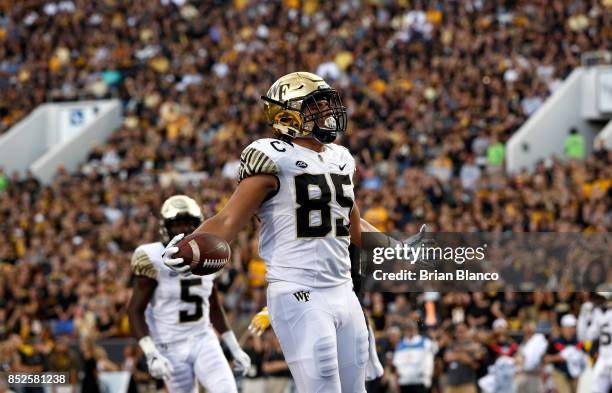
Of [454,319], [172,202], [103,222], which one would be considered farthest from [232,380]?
[103,222]

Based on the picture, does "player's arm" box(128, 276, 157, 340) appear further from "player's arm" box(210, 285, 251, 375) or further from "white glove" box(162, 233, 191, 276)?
"white glove" box(162, 233, 191, 276)

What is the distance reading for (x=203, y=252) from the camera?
4852 millimetres

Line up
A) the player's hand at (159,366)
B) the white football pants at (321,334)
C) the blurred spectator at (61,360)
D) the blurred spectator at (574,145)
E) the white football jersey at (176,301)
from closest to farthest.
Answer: the white football pants at (321,334)
the player's hand at (159,366)
the white football jersey at (176,301)
the blurred spectator at (61,360)
the blurred spectator at (574,145)

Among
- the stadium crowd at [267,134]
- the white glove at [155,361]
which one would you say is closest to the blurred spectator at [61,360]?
the stadium crowd at [267,134]

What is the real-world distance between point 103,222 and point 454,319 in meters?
7.74

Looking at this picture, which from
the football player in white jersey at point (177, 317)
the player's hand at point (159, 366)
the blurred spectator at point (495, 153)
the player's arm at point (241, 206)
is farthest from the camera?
the blurred spectator at point (495, 153)

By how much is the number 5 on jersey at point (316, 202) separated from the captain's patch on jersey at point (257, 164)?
0.13m

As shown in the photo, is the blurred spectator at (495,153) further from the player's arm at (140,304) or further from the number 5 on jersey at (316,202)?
the number 5 on jersey at (316,202)

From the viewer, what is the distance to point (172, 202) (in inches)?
292

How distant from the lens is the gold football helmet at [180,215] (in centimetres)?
734

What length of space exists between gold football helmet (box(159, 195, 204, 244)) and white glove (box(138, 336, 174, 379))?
2.21ft

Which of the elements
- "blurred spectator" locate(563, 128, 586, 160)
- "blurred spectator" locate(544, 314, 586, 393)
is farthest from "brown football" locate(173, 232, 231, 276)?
"blurred spectator" locate(563, 128, 586, 160)

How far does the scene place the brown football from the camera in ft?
15.9

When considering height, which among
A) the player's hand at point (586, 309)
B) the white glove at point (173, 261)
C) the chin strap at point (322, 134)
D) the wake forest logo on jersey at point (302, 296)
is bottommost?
the player's hand at point (586, 309)
